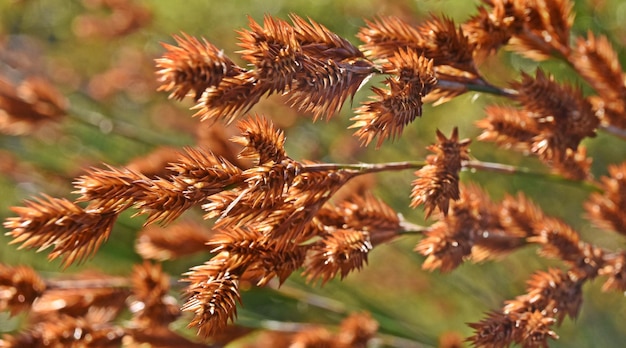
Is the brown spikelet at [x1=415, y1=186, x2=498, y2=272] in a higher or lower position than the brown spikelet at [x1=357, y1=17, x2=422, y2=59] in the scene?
lower

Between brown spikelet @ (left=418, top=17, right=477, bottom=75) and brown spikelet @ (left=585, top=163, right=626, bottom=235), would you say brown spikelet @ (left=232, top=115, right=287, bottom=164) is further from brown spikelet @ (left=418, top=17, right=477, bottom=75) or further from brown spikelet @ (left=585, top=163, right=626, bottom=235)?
brown spikelet @ (left=585, top=163, right=626, bottom=235)

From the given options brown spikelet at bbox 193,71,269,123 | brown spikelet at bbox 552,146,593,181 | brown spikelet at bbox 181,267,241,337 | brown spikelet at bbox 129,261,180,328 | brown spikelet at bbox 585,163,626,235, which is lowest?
brown spikelet at bbox 181,267,241,337

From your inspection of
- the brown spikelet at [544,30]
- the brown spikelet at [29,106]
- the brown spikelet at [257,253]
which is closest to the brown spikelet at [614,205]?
the brown spikelet at [544,30]

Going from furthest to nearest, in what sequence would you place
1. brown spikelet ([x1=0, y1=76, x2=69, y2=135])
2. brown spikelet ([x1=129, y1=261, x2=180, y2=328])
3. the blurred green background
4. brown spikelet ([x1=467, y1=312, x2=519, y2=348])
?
1. the blurred green background
2. brown spikelet ([x1=0, y1=76, x2=69, y2=135])
3. brown spikelet ([x1=129, y1=261, x2=180, y2=328])
4. brown spikelet ([x1=467, y1=312, x2=519, y2=348])

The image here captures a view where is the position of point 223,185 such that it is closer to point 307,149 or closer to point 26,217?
point 26,217

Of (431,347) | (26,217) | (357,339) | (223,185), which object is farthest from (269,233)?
(431,347)

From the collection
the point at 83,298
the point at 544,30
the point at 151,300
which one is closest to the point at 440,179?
the point at 544,30

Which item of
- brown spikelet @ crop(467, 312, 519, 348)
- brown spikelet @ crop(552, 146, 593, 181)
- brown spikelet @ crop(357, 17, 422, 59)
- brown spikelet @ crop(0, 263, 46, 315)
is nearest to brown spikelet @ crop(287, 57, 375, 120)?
brown spikelet @ crop(357, 17, 422, 59)

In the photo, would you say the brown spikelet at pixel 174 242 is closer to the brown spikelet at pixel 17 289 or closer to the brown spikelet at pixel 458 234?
the brown spikelet at pixel 17 289
